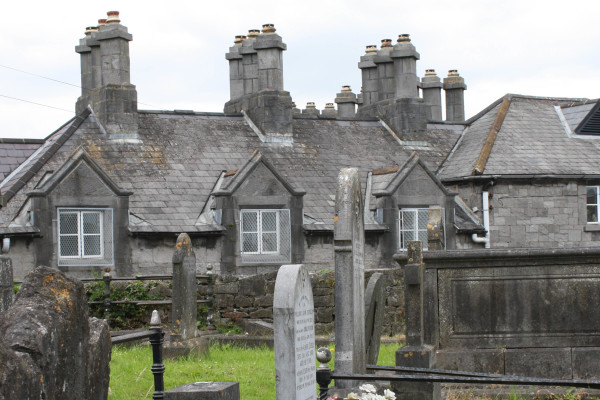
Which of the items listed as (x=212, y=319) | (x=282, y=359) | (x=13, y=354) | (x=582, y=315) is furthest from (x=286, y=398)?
(x=212, y=319)

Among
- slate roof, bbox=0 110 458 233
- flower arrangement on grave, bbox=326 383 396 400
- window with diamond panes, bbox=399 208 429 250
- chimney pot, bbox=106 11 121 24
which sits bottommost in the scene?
flower arrangement on grave, bbox=326 383 396 400

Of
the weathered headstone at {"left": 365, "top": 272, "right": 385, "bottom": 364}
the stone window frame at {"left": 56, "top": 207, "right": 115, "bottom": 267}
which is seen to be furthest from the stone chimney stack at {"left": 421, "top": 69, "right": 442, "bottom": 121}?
the weathered headstone at {"left": 365, "top": 272, "right": 385, "bottom": 364}

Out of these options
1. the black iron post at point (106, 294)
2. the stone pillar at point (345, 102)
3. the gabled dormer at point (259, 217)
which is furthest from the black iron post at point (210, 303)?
the stone pillar at point (345, 102)

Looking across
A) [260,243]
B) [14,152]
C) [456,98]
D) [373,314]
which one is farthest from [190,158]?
[373,314]

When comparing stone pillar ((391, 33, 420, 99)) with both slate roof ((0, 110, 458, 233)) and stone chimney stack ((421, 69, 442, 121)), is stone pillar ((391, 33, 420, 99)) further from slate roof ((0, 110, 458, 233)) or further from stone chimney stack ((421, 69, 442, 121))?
stone chimney stack ((421, 69, 442, 121))

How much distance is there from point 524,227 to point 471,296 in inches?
590

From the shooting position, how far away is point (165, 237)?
21.9 meters

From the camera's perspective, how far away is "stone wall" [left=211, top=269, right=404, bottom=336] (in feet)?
54.8

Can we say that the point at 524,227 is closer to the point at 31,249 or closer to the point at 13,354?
the point at 31,249

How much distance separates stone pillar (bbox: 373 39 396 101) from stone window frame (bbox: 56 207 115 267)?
10799 mm

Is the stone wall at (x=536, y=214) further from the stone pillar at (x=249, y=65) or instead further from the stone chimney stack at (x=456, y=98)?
the stone chimney stack at (x=456, y=98)

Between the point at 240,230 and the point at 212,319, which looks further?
the point at 240,230

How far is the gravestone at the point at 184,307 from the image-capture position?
44.7 ft

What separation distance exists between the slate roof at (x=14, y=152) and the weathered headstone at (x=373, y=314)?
14308 millimetres
